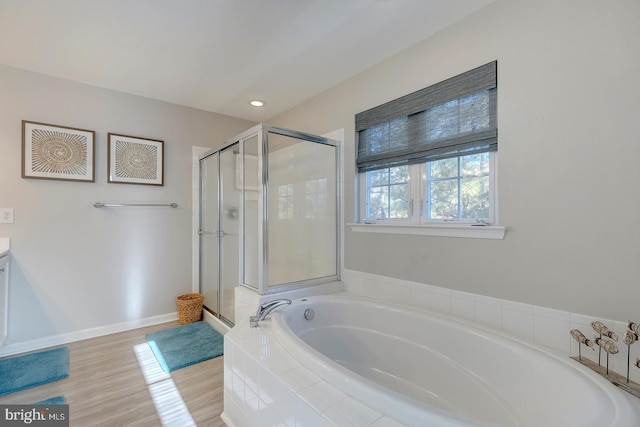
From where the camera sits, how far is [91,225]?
2615 mm

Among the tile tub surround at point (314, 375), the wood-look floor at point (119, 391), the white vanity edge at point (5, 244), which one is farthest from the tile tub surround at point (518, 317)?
the white vanity edge at point (5, 244)

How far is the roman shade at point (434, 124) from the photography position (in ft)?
5.40

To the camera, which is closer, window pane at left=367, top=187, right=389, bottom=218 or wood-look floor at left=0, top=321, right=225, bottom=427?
wood-look floor at left=0, top=321, right=225, bottom=427

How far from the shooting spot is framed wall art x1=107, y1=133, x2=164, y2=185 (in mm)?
2705

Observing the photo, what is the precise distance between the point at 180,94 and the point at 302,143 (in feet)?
4.41

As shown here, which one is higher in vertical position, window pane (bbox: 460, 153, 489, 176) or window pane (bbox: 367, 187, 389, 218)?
window pane (bbox: 460, 153, 489, 176)

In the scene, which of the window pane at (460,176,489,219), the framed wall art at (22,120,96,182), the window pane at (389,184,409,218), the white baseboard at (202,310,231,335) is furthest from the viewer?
the white baseboard at (202,310,231,335)

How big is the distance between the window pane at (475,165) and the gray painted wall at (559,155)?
0.42 feet

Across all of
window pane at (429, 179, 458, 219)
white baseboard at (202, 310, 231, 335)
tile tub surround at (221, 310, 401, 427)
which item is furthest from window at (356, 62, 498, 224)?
white baseboard at (202, 310, 231, 335)

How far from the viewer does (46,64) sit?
225cm

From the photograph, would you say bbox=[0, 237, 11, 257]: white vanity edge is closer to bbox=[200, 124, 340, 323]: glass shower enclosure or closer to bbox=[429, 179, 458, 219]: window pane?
bbox=[200, 124, 340, 323]: glass shower enclosure

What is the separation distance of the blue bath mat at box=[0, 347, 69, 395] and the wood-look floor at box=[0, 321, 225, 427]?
4cm

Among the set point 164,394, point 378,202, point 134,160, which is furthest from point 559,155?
point 134,160

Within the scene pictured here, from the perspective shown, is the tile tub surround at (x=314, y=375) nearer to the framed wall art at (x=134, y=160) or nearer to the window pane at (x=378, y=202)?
the window pane at (x=378, y=202)
